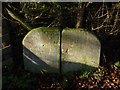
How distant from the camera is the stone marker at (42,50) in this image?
6.18 meters

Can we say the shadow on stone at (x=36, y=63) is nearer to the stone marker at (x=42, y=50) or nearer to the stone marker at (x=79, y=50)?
the stone marker at (x=42, y=50)

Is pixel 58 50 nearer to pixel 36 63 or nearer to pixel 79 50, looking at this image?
pixel 79 50

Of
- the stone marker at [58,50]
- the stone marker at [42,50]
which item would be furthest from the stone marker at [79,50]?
the stone marker at [42,50]

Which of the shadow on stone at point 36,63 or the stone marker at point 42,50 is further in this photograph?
the shadow on stone at point 36,63

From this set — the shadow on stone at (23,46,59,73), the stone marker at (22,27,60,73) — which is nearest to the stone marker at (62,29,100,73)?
the stone marker at (22,27,60,73)

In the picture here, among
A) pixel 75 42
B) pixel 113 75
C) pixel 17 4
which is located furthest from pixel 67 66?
pixel 17 4

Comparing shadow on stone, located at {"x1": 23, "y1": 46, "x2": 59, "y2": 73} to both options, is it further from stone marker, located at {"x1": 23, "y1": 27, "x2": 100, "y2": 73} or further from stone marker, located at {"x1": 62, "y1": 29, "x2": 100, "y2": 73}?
stone marker, located at {"x1": 62, "y1": 29, "x2": 100, "y2": 73}

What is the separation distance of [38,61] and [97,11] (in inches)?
62.7

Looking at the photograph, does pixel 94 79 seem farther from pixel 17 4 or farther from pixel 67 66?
pixel 17 4

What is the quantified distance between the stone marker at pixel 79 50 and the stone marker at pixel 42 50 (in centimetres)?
17

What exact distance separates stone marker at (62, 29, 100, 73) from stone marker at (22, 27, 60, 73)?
0.17 m

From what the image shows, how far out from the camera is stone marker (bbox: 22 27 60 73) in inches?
243

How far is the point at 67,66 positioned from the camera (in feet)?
20.9

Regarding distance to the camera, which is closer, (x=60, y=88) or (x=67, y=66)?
(x=60, y=88)
